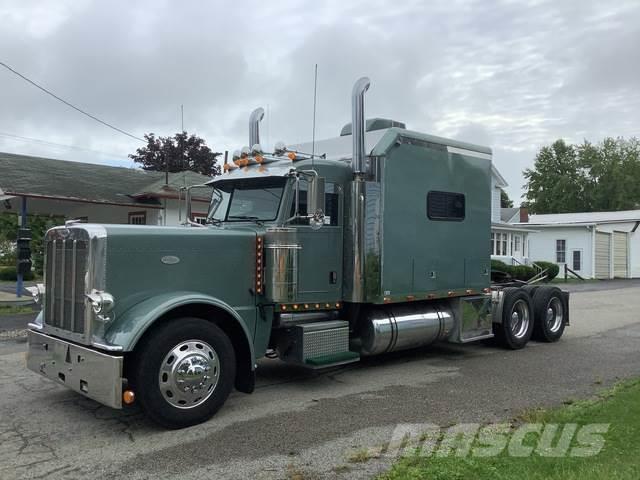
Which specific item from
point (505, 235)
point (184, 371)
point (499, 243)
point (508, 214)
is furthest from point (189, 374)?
point (508, 214)

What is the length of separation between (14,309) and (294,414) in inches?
422

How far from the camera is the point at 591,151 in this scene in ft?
226

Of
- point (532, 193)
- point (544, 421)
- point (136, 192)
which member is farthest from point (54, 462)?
point (532, 193)

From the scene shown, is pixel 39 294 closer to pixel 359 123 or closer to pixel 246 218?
pixel 246 218

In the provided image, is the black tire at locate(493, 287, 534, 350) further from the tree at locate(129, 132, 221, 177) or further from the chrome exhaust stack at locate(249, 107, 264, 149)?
the tree at locate(129, 132, 221, 177)

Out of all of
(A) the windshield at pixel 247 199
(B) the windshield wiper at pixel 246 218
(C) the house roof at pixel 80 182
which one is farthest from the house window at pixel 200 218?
(C) the house roof at pixel 80 182

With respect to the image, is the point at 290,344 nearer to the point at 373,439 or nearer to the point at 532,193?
the point at 373,439

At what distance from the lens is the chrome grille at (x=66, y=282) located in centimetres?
561

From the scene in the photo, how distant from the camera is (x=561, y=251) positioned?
36844 millimetres

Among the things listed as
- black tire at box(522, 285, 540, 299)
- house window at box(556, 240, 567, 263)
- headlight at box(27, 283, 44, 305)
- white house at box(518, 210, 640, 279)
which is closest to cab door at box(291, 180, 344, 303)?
headlight at box(27, 283, 44, 305)

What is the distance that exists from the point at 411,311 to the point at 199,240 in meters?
3.40

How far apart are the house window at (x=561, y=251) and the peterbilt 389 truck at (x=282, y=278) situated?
28.9 metres

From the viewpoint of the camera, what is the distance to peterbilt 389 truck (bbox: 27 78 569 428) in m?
5.44

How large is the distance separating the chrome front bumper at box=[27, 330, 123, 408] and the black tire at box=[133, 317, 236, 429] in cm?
25
